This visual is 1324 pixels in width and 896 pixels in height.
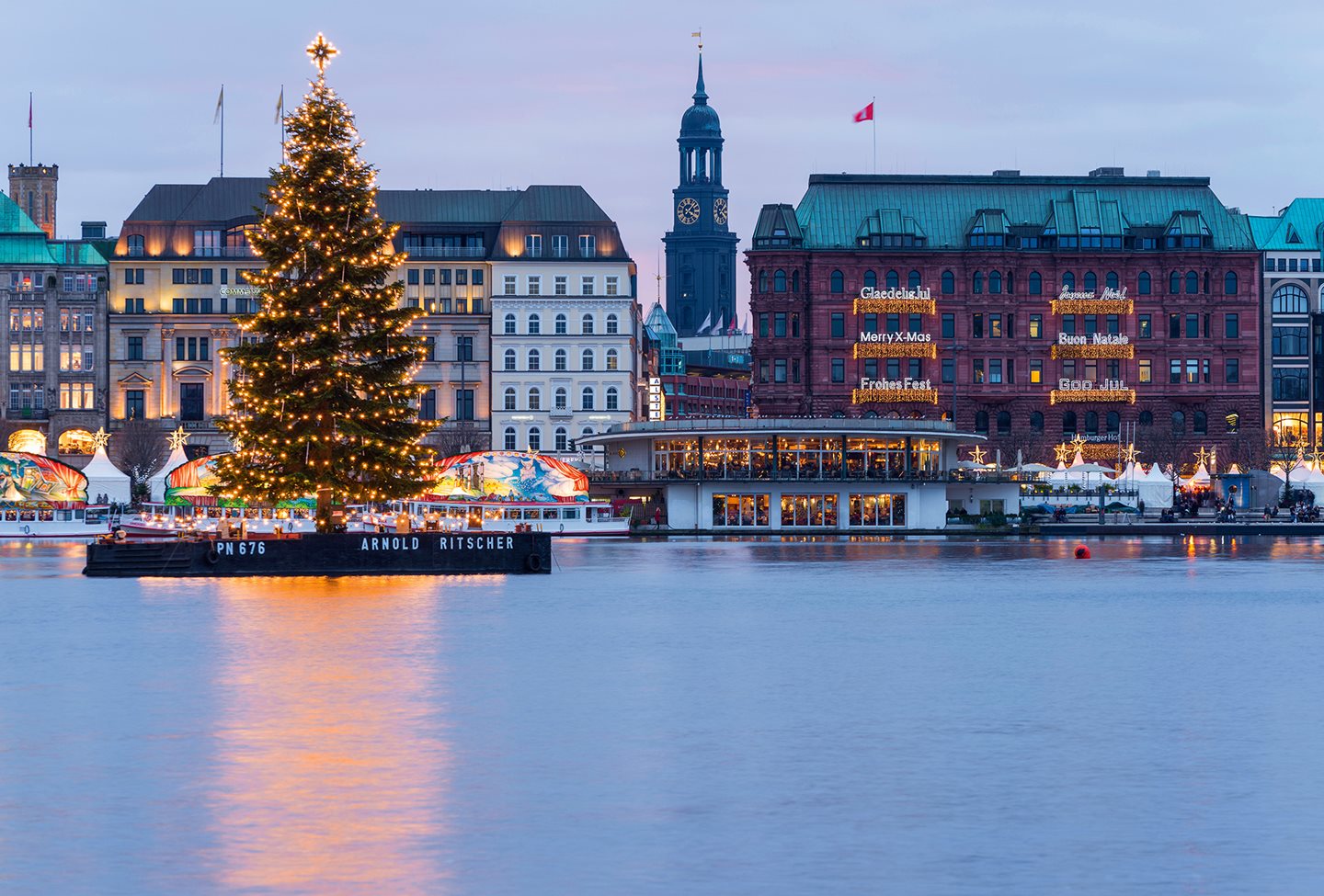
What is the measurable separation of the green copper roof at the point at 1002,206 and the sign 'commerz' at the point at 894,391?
11193 millimetres

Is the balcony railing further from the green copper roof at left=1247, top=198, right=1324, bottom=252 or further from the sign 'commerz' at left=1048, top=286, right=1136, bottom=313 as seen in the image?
the green copper roof at left=1247, top=198, right=1324, bottom=252

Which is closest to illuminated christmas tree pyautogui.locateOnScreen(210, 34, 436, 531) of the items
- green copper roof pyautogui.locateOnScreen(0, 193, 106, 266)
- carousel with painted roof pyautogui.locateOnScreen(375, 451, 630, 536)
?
carousel with painted roof pyautogui.locateOnScreen(375, 451, 630, 536)

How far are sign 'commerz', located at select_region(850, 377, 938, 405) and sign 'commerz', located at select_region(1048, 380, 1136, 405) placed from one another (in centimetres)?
989

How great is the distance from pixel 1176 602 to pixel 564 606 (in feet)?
63.6

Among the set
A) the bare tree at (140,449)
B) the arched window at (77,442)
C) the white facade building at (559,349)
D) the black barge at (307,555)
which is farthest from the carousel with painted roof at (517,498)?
the arched window at (77,442)

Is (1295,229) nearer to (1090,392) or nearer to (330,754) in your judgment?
(1090,392)

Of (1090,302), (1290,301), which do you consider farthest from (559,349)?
(1290,301)

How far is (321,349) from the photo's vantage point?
73125 millimetres

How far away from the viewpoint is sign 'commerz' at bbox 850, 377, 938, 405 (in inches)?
6265

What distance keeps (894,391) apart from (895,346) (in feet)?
12.1

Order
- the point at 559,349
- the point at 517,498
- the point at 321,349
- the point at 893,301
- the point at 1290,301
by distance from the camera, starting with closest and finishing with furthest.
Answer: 1. the point at 321,349
2. the point at 517,498
3. the point at 893,301
4. the point at 559,349
5. the point at 1290,301

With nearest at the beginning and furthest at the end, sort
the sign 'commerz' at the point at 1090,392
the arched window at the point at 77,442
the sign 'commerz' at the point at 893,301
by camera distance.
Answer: the arched window at the point at 77,442 < the sign 'commerz' at the point at 893,301 < the sign 'commerz' at the point at 1090,392

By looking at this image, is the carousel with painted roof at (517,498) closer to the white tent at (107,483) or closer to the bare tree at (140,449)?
the white tent at (107,483)

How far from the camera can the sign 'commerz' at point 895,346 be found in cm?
15988
